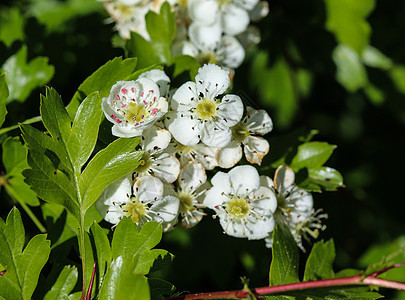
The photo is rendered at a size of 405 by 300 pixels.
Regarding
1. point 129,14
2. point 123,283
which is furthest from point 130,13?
point 123,283

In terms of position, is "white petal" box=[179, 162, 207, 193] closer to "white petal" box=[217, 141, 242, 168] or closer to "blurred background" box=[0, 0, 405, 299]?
"white petal" box=[217, 141, 242, 168]

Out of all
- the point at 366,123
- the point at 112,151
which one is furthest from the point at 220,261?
the point at 366,123

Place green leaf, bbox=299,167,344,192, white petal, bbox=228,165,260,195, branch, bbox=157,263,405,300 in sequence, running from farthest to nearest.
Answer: green leaf, bbox=299,167,344,192 → white petal, bbox=228,165,260,195 → branch, bbox=157,263,405,300

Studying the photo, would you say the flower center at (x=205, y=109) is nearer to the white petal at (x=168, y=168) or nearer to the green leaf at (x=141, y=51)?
the white petal at (x=168, y=168)

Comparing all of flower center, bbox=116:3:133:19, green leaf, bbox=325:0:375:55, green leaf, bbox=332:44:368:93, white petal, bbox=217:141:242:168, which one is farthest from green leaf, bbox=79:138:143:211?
green leaf, bbox=332:44:368:93

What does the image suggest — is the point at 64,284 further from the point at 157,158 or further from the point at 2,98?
the point at 2,98

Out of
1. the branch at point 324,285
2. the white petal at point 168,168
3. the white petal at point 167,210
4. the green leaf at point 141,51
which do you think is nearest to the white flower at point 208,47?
the green leaf at point 141,51

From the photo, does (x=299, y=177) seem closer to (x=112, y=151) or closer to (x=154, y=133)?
(x=154, y=133)
